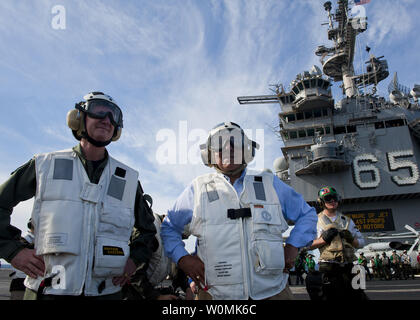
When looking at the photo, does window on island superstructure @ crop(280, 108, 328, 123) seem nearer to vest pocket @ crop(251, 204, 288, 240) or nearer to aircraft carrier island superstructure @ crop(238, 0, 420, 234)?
aircraft carrier island superstructure @ crop(238, 0, 420, 234)

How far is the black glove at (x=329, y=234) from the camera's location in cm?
477

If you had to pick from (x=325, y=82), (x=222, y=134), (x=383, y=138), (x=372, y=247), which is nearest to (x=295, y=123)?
(x=325, y=82)

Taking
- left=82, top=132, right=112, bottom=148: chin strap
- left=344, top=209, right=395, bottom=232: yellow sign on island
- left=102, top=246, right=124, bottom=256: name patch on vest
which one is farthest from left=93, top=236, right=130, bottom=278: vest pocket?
left=344, top=209, right=395, bottom=232: yellow sign on island

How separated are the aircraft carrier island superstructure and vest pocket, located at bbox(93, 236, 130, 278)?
31390 mm

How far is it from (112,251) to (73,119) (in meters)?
1.52

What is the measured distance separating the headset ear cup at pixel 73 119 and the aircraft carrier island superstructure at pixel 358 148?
3125cm

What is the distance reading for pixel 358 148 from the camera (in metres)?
32.8

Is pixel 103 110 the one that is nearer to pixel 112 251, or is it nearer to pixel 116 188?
pixel 116 188

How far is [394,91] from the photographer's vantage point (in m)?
38.0

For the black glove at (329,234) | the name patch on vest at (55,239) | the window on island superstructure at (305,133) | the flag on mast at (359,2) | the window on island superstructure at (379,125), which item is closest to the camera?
the name patch on vest at (55,239)

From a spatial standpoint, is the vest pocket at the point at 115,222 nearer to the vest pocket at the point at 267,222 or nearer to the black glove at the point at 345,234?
the vest pocket at the point at 267,222

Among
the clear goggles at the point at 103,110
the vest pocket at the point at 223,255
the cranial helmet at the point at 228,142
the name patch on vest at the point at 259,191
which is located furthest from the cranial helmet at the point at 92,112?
the name patch on vest at the point at 259,191
